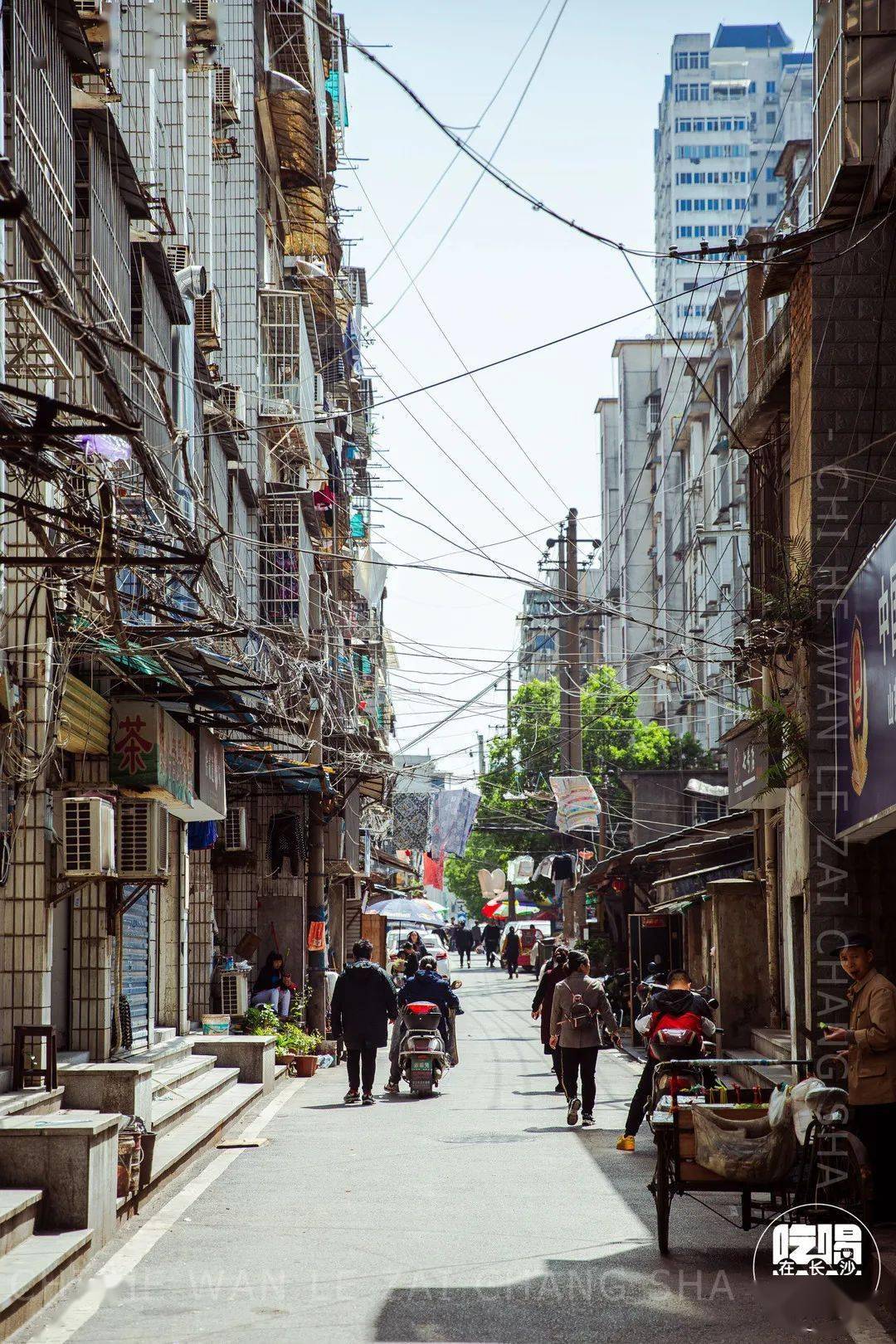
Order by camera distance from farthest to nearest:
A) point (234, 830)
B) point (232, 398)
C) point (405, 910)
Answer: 1. point (405, 910)
2. point (232, 398)
3. point (234, 830)

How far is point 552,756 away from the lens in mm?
63750

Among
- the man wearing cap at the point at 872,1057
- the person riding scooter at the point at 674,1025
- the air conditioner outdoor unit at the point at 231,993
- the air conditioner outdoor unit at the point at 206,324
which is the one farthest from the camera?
the air conditioner outdoor unit at the point at 206,324

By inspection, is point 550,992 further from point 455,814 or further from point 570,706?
point 455,814

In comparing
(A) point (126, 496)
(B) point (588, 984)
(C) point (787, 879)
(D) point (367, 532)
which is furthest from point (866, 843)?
(D) point (367, 532)

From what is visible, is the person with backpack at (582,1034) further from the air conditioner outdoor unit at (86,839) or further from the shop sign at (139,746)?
the air conditioner outdoor unit at (86,839)

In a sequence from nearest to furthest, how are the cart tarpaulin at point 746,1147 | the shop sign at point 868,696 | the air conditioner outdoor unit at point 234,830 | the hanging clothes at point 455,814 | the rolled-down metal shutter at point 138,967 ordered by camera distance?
the cart tarpaulin at point 746,1147, the shop sign at point 868,696, the rolled-down metal shutter at point 138,967, the air conditioner outdoor unit at point 234,830, the hanging clothes at point 455,814

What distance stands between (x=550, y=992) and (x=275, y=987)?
21.6 feet

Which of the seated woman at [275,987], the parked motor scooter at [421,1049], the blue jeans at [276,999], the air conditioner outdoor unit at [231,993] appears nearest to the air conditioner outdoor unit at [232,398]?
the seated woman at [275,987]

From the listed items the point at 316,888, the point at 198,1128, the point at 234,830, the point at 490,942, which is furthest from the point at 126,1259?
the point at 490,942

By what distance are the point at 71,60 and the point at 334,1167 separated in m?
9.57

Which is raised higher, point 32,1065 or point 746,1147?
point 32,1065

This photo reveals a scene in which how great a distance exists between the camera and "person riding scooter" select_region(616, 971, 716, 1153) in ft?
44.2

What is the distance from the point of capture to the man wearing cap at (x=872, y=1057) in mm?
10023

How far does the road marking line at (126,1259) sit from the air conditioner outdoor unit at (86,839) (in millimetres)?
2463
